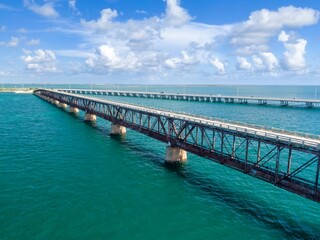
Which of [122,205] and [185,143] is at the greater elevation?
[185,143]

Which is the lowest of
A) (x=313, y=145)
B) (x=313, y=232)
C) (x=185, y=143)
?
(x=313, y=232)

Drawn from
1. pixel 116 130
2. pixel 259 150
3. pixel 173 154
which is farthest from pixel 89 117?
Answer: pixel 259 150

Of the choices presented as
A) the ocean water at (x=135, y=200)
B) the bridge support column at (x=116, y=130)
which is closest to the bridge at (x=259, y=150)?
the ocean water at (x=135, y=200)

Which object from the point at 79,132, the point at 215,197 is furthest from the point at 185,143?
the point at 79,132

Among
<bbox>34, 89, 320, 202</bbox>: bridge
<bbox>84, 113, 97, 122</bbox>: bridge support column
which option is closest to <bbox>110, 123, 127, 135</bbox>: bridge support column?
<bbox>34, 89, 320, 202</bbox>: bridge

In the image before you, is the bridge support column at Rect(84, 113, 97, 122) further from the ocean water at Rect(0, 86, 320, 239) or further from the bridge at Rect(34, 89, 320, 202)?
the ocean water at Rect(0, 86, 320, 239)

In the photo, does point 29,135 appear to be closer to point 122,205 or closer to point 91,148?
point 91,148

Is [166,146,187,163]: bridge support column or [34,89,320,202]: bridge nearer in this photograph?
[34,89,320,202]: bridge

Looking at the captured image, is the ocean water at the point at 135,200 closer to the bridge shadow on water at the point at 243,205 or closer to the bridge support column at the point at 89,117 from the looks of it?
the bridge shadow on water at the point at 243,205
